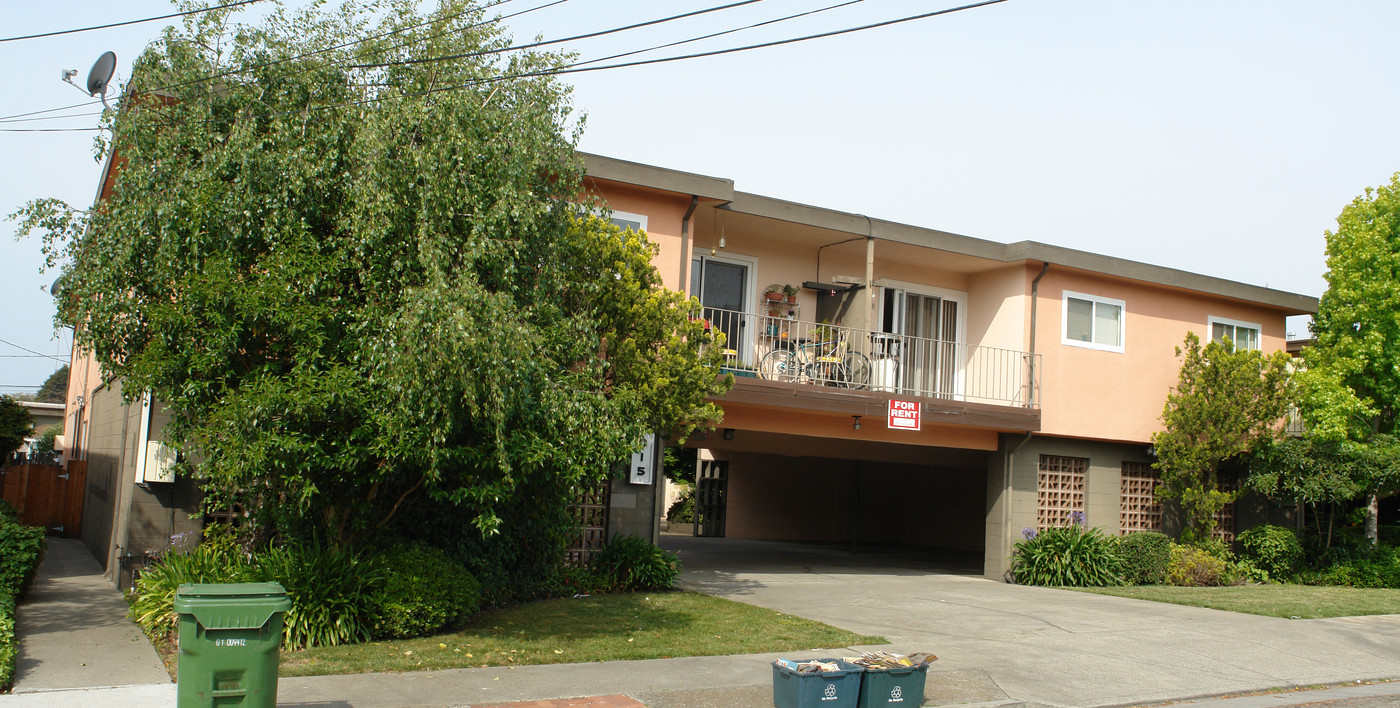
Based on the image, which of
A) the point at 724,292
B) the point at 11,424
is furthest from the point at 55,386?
the point at 724,292

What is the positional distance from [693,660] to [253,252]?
5017 millimetres

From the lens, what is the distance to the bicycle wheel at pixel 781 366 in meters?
15.0

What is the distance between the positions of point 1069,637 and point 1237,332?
10.6 metres

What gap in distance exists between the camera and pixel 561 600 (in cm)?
1206

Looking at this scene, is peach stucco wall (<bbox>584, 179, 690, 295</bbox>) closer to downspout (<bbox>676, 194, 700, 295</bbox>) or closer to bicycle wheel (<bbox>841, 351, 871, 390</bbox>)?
downspout (<bbox>676, 194, 700, 295</bbox>)

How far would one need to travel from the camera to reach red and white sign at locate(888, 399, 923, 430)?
49.6 ft

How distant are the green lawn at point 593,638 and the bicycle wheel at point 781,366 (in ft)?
12.3

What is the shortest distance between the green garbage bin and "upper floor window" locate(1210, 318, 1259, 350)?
17.5m

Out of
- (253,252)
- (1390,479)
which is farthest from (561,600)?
(1390,479)

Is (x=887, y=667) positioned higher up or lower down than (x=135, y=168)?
lower down

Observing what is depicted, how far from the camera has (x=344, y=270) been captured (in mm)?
8422

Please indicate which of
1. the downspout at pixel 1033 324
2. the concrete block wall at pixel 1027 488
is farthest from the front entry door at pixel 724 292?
the concrete block wall at pixel 1027 488

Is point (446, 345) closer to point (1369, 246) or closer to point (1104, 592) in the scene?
point (1104, 592)

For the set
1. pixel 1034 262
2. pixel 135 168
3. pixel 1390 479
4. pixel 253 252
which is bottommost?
pixel 1390 479
